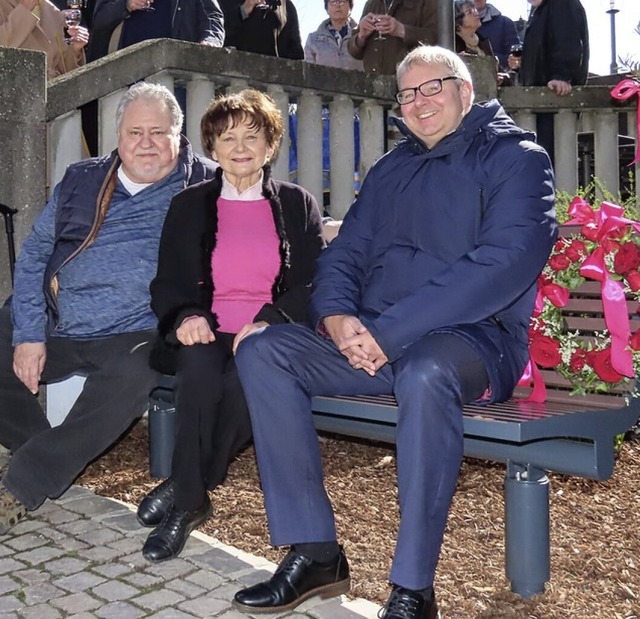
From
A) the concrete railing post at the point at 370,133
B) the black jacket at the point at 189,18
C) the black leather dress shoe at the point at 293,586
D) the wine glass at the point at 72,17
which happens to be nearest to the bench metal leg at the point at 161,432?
the black leather dress shoe at the point at 293,586

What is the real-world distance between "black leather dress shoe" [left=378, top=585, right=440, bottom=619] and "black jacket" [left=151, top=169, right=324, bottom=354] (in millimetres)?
1337

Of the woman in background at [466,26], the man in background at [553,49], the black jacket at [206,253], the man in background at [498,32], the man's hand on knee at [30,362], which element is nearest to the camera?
the black jacket at [206,253]

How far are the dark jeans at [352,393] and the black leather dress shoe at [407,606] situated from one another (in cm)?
3

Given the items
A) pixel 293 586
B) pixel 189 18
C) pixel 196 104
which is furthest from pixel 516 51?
pixel 293 586

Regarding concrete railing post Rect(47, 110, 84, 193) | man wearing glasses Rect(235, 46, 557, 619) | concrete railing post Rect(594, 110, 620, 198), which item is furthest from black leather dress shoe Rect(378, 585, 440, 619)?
concrete railing post Rect(594, 110, 620, 198)

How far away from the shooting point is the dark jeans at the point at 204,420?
3.73 metres

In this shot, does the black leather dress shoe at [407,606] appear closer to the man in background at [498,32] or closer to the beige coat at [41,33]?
the beige coat at [41,33]

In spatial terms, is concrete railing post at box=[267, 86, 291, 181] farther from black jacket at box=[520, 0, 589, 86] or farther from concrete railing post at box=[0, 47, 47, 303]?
black jacket at box=[520, 0, 589, 86]

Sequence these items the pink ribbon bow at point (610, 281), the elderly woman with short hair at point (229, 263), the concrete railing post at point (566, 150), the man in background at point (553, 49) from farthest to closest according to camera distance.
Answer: the man in background at point (553, 49) → the concrete railing post at point (566, 150) → the elderly woman with short hair at point (229, 263) → the pink ribbon bow at point (610, 281)

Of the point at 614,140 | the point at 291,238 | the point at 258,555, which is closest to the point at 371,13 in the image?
the point at 614,140

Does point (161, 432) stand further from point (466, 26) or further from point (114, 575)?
point (466, 26)

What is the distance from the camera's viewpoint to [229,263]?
4.12 meters

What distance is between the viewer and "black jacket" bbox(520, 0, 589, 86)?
6.76 metres

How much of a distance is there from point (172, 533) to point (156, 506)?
0.37 meters
